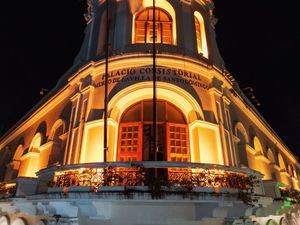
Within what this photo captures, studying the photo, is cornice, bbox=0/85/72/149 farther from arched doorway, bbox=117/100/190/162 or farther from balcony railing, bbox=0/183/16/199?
balcony railing, bbox=0/183/16/199

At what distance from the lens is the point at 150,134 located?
11.4 meters

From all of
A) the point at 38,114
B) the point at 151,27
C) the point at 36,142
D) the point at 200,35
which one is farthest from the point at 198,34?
the point at 36,142

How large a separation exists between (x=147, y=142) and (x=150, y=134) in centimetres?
32

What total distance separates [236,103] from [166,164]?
8542mm

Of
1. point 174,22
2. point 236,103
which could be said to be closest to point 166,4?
point 174,22

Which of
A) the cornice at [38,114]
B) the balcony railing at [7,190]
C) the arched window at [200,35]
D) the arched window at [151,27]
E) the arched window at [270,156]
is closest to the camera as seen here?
the balcony railing at [7,190]

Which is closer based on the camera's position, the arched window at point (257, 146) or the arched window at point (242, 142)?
the arched window at point (242, 142)

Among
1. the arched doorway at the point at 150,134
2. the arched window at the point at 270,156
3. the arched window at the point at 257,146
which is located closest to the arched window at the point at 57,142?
the arched doorway at the point at 150,134

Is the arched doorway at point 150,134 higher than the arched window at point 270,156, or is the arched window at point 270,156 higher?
the arched window at point 270,156

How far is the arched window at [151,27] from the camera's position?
534 inches

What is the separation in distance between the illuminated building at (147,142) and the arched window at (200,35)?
51mm

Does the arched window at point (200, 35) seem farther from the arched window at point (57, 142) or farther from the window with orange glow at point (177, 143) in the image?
the arched window at point (57, 142)

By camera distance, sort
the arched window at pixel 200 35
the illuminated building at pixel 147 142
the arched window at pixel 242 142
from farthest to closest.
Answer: the arched window at pixel 242 142
the arched window at pixel 200 35
the illuminated building at pixel 147 142

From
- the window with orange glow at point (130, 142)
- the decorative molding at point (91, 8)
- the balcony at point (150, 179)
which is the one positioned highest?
the decorative molding at point (91, 8)
